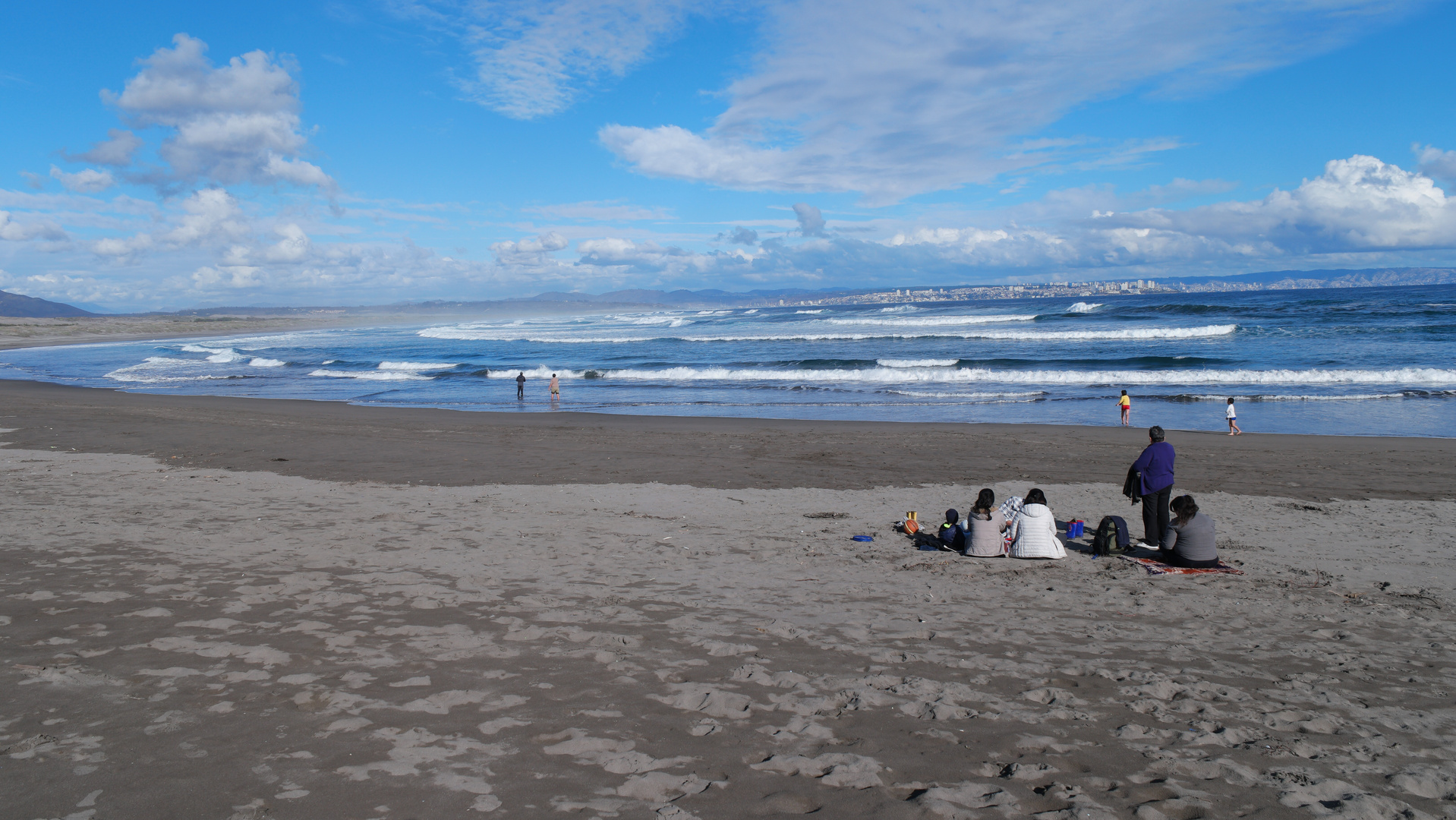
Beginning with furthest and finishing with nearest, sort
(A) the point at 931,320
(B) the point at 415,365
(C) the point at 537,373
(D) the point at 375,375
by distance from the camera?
(A) the point at 931,320 → (B) the point at 415,365 → (D) the point at 375,375 → (C) the point at 537,373

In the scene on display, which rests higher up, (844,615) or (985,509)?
(985,509)

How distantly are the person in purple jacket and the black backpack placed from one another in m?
0.38

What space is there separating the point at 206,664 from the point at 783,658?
347 cm

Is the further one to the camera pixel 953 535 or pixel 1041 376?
pixel 1041 376

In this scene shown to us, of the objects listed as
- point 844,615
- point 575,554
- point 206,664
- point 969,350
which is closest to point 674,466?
point 575,554

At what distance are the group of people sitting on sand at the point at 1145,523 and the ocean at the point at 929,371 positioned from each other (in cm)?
1011

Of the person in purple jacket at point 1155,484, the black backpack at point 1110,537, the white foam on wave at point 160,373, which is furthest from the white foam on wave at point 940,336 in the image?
the black backpack at point 1110,537

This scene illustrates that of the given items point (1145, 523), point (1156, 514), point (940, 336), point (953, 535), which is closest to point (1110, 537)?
point (1145, 523)

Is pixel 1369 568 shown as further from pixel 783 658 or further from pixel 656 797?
pixel 656 797

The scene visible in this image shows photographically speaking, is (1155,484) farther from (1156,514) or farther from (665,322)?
(665,322)

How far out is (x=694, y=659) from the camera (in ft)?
15.3

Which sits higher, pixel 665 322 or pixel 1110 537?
pixel 665 322

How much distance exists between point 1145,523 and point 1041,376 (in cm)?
2035

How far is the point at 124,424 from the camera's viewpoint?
54.1 ft
